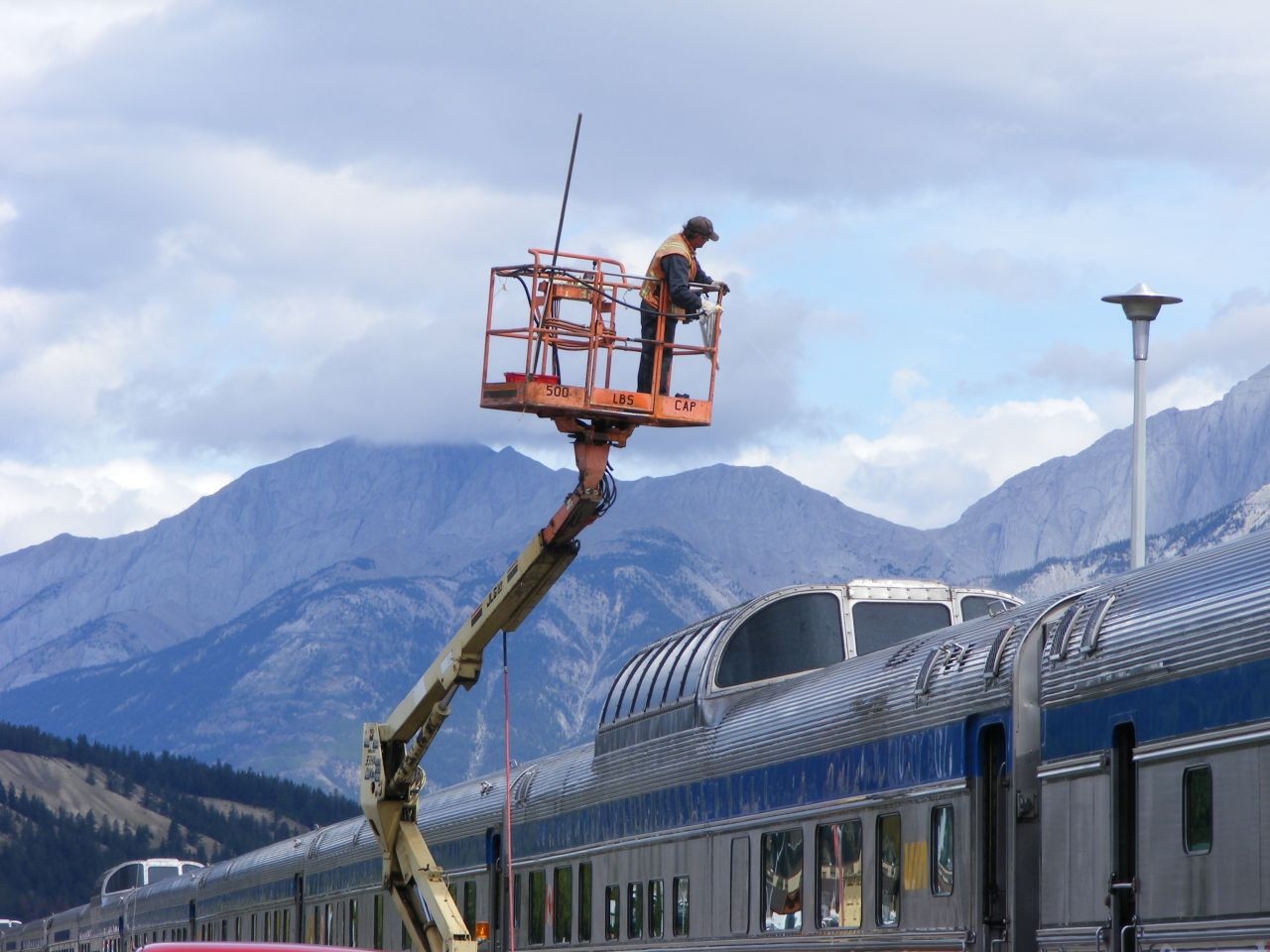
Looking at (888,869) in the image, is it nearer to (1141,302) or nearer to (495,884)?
(1141,302)

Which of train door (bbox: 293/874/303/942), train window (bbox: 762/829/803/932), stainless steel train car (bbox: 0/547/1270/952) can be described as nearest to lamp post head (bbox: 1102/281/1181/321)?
stainless steel train car (bbox: 0/547/1270/952)

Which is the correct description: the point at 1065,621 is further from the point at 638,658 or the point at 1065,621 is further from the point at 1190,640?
the point at 638,658

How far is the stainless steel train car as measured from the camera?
11.3 metres

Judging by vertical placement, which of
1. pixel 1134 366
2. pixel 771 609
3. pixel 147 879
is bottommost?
pixel 147 879

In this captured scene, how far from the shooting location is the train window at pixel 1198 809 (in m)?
11.1

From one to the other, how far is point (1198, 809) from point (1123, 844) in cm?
79

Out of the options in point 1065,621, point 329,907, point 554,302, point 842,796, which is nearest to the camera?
point 1065,621

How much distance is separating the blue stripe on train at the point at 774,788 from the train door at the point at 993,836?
0.47 ft

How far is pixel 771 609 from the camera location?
70.1 ft

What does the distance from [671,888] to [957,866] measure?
7177 mm

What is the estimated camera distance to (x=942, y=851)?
14562mm

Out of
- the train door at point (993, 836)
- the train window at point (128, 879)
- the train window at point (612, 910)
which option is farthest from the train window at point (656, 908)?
the train window at point (128, 879)

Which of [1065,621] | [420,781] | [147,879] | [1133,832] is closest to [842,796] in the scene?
[1065,621]

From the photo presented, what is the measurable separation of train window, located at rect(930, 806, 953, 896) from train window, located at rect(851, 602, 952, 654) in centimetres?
626
